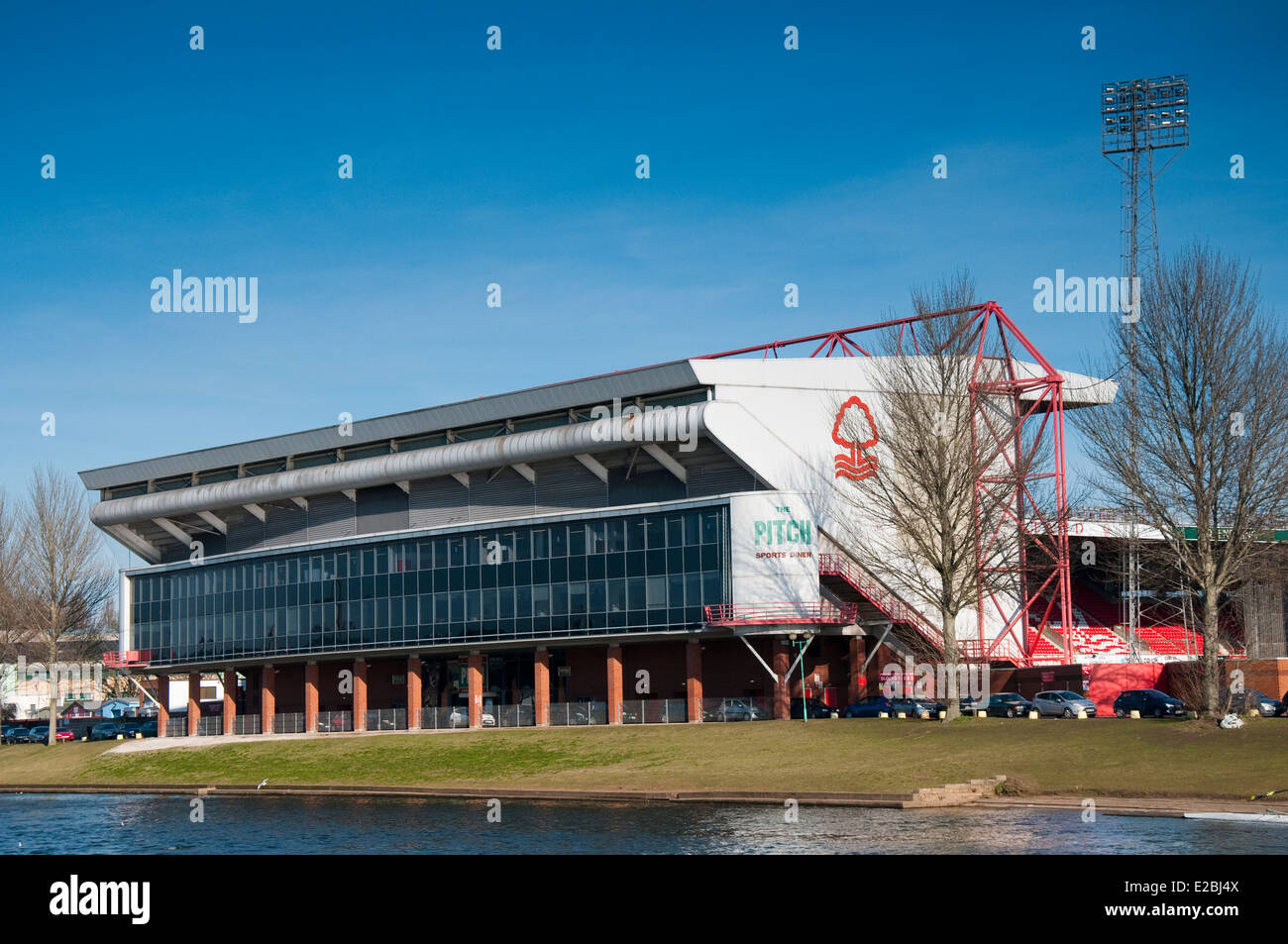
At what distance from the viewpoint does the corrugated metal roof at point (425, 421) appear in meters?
72.1

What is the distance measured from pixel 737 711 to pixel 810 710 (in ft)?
12.7

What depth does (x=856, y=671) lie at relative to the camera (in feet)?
239

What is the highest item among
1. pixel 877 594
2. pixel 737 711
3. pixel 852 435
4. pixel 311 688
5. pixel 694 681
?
pixel 852 435

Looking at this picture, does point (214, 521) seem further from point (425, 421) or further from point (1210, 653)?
point (1210, 653)

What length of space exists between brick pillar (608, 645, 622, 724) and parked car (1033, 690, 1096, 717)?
68.8 ft

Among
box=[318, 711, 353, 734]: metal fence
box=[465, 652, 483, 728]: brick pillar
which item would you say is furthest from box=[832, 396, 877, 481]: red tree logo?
box=[318, 711, 353, 734]: metal fence

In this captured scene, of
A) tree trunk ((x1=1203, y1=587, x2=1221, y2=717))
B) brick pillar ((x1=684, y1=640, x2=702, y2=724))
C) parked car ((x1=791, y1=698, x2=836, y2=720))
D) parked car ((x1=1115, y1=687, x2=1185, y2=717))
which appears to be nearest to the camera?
tree trunk ((x1=1203, y1=587, x2=1221, y2=717))

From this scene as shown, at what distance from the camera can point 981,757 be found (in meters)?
47.7

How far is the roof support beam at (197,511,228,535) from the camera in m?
94.7

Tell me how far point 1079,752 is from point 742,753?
45.0ft

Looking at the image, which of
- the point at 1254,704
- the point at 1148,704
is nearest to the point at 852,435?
the point at 1148,704

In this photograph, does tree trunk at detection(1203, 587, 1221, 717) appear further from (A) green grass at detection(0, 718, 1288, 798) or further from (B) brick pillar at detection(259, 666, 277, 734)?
(B) brick pillar at detection(259, 666, 277, 734)

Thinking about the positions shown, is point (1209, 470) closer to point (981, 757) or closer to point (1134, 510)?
point (1134, 510)
